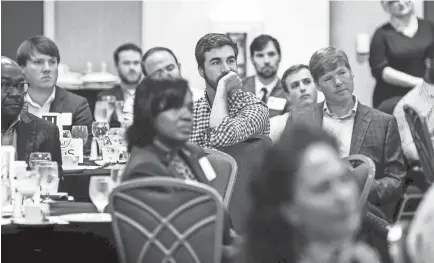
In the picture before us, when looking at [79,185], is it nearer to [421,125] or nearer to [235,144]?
[235,144]

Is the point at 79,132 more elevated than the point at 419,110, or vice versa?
the point at 419,110

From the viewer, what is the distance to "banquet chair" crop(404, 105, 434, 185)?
431 cm

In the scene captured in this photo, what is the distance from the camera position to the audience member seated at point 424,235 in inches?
74.8

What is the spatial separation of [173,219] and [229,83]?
58.9 inches

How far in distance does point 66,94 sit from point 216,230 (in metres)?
3.38

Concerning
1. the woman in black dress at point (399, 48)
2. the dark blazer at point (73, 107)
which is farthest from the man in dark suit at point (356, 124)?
the woman in black dress at point (399, 48)

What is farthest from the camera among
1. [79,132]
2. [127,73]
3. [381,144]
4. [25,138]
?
[127,73]

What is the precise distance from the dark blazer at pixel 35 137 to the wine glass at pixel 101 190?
795 mm

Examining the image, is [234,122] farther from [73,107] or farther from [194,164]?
[73,107]

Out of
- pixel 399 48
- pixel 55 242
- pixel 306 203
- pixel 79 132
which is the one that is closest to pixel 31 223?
pixel 55 242

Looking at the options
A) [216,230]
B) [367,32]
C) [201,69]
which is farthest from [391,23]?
[216,230]

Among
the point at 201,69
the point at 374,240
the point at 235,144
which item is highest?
the point at 201,69

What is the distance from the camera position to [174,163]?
9.97ft

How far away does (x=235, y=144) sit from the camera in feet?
13.2
